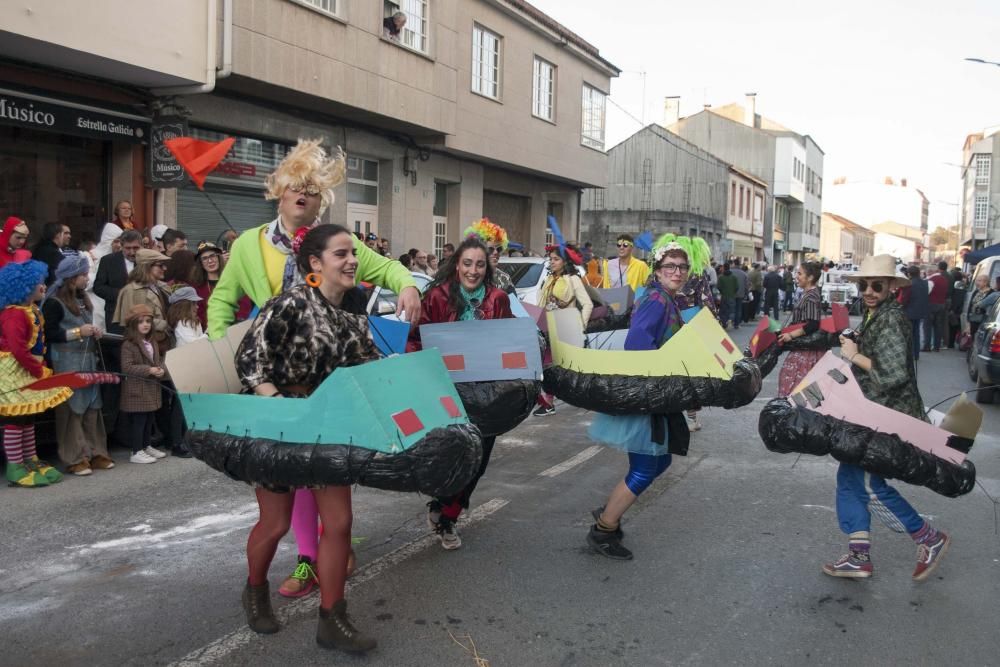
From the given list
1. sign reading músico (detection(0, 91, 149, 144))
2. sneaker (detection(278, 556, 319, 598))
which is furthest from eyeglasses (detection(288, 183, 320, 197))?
sign reading músico (detection(0, 91, 149, 144))

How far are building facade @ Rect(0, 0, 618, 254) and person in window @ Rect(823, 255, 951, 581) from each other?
5.28m

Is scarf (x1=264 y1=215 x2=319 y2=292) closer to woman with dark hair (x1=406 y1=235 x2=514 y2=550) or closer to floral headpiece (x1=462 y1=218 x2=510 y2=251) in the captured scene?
woman with dark hair (x1=406 y1=235 x2=514 y2=550)

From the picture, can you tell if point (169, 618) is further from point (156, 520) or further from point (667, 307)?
point (667, 307)

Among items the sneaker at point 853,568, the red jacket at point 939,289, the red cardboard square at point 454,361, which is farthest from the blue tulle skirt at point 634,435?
the red jacket at point 939,289

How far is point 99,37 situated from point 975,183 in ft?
270

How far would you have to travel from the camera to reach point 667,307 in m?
5.01

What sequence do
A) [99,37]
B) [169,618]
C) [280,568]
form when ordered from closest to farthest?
1. [169,618]
2. [280,568]
3. [99,37]

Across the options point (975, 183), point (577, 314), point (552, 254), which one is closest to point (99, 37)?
point (552, 254)

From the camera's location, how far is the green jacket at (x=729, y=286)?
22922 millimetres

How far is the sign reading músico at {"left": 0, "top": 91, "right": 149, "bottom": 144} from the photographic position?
10.7m

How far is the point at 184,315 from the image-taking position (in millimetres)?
7898

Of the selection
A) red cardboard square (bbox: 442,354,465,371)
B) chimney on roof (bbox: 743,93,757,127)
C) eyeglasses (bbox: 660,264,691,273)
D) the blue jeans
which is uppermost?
chimney on roof (bbox: 743,93,757,127)

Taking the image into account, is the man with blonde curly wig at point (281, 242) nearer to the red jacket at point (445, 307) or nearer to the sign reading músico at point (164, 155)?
the red jacket at point (445, 307)

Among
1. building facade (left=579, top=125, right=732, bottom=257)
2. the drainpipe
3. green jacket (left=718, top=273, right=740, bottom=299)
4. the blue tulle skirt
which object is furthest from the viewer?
building facade (left=579, top=125, right=732, bottom=257)
